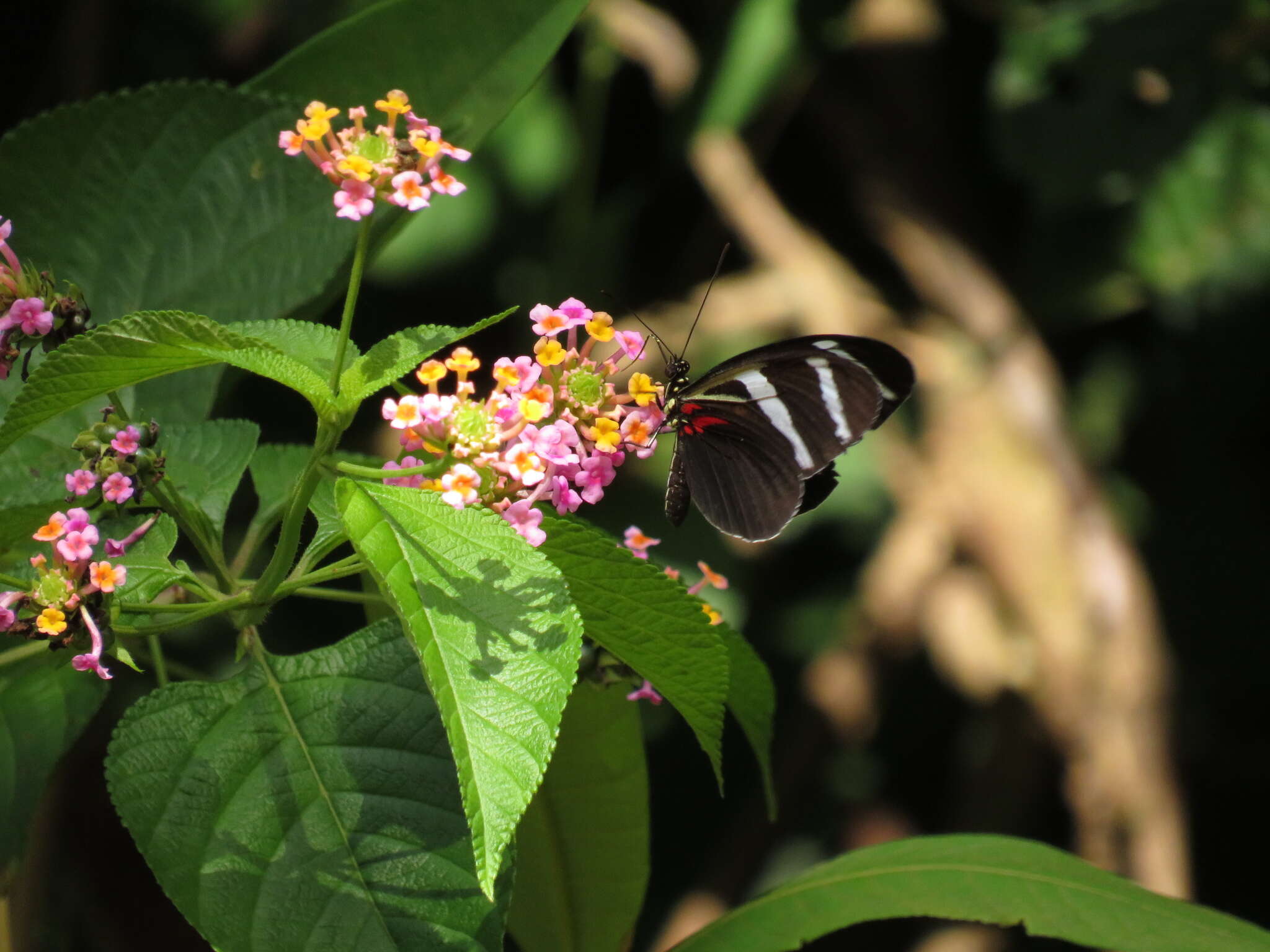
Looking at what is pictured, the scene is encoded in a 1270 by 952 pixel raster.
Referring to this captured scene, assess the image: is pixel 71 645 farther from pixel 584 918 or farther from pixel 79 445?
pixel 584 918

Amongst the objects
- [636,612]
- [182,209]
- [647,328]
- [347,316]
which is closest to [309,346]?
[347,316]

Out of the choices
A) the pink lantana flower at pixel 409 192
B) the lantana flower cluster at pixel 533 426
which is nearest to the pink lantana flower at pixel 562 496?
the lantana flower cluster at pixel 533 426

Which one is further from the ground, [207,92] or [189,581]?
[207,92]

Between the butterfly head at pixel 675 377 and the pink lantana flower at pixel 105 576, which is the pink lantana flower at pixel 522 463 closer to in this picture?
the pink lantana flower at pixel 105 576

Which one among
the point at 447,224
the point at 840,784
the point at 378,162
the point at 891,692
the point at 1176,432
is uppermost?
the point at 1176,432

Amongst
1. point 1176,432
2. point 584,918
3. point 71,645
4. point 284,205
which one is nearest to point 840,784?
point 1176,432
